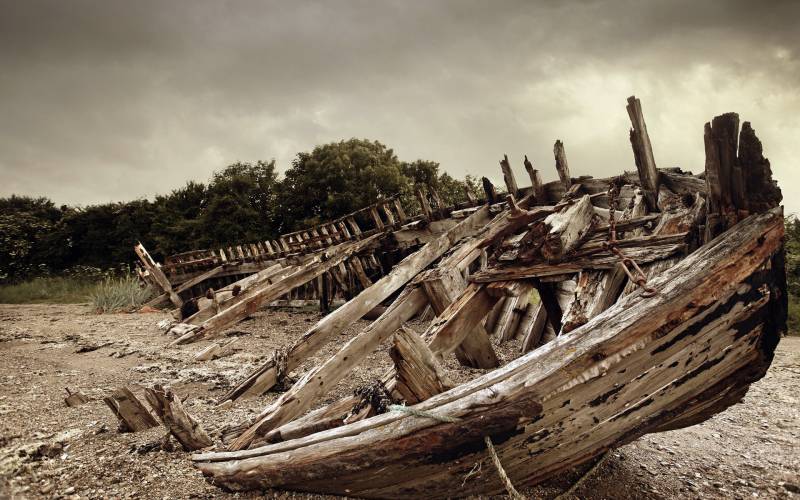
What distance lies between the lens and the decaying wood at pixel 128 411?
307 centimetres

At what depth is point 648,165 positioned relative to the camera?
3.98 m

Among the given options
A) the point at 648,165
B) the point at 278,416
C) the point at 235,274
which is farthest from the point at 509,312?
the point at 235,274

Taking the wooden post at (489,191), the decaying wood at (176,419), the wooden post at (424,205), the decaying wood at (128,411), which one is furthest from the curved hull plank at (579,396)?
the wooden post at (424,205)

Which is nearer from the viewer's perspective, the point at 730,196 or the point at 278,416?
the point at 730,196

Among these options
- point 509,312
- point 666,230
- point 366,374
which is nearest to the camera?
point 666,230

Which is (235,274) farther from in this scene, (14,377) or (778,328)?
(778,328)

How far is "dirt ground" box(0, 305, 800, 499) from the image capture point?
2.40m

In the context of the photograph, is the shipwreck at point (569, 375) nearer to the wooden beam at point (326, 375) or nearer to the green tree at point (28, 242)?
the wooden beam at point (326, 375)

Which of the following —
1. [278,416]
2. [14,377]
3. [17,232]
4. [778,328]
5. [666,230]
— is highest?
[17,232]

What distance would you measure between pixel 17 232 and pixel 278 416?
30856mm

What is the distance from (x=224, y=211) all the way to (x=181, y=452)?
2110cm

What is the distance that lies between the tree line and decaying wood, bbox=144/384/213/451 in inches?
673

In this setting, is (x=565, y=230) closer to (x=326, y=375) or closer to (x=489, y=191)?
(x=326, y=375)

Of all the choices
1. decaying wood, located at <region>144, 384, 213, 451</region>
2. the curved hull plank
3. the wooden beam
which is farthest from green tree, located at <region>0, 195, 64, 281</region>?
the curved hull plank
